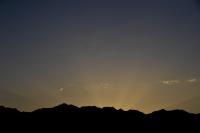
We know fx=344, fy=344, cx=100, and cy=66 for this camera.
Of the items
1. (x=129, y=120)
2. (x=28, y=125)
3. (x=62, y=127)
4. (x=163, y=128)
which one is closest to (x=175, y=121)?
(x=163, y=128)

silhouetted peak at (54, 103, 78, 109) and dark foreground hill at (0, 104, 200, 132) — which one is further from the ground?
silhouetted peak at (54, 103, 78, 109)

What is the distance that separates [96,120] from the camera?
136 metres

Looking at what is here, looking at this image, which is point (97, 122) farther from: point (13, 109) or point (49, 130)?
point (13, 109)

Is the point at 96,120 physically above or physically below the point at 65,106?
below

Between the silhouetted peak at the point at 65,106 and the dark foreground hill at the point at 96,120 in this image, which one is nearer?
the dark foreground hill at the point at 96,120

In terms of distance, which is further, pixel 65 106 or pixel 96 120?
pixel 65 106

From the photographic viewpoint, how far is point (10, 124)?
124688mm

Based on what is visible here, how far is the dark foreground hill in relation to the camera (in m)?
128

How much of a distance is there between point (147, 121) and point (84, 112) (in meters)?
26.1

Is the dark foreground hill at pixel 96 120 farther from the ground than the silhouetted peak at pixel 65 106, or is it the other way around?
the silhouetted peak at pixel 65 106

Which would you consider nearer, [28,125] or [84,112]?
[28,125]

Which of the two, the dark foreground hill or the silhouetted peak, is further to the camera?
the silhouetted peak

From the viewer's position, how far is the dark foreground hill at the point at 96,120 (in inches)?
5020

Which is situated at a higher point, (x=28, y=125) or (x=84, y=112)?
(x=84, y=112)
